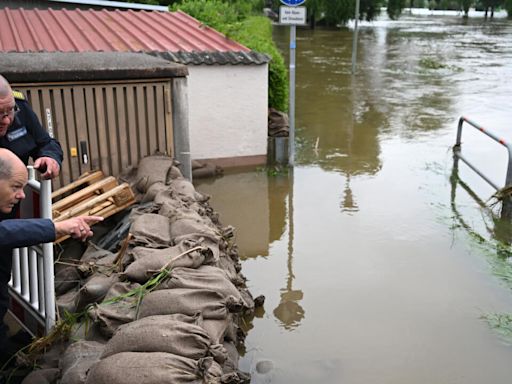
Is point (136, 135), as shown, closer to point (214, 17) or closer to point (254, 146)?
point (254, 146)

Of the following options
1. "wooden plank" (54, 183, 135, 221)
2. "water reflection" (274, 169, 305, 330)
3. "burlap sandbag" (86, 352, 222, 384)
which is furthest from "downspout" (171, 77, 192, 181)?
"burlap sandbag" (86, 352, 222, 384)

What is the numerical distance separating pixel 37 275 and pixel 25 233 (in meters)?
0.90

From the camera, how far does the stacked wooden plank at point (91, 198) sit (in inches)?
189

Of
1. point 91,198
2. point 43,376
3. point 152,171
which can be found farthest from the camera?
point 152,171

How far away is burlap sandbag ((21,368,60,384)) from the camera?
121 inches

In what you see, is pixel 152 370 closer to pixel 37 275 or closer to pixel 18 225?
pixel 18 225

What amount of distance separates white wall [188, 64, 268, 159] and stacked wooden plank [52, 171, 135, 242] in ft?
10.1

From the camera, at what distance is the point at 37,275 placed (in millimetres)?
3531

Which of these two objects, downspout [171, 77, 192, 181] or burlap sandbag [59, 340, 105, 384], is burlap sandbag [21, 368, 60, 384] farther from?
downspout [171, 77, 192, 181]

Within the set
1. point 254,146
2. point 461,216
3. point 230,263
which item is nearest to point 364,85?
point 254,146

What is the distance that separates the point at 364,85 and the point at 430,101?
8.55ft

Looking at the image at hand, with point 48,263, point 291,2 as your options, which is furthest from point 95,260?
point 291,2

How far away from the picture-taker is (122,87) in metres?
5.41

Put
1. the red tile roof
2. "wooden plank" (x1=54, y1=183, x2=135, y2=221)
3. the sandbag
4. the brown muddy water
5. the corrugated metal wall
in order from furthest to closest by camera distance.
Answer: the red tile roof
the corrugated metal wall
"wooden plank" (x1=54, y1=183, x2=135, y2=221)
the brown muddy water
the sandbag
